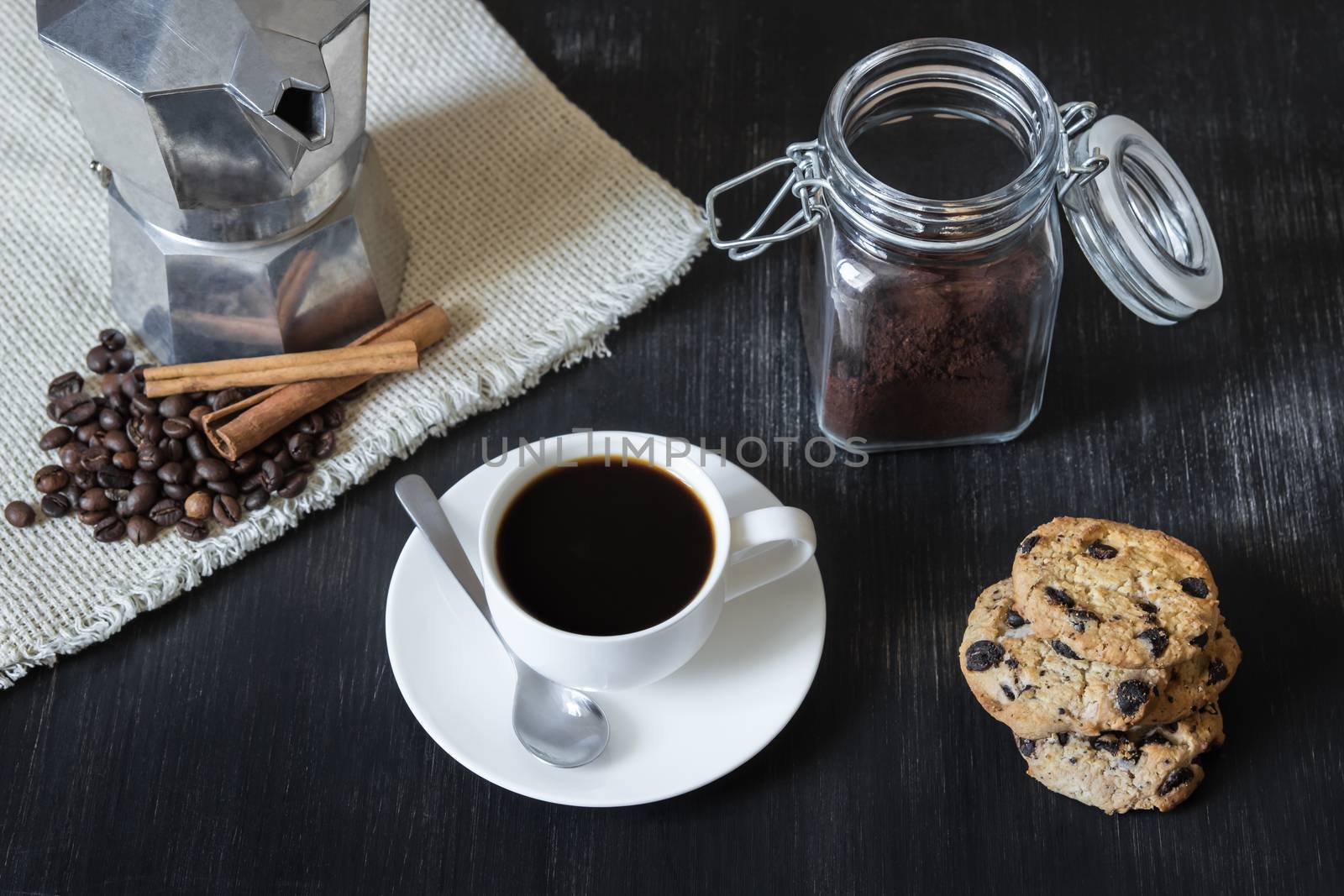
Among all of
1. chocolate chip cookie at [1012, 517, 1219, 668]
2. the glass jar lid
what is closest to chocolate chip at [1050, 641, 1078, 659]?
chocolate chip cookie at [1012, 517, 1219, 668]

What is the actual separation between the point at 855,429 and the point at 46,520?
0.90m

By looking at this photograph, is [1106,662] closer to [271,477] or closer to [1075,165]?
[1075,165]

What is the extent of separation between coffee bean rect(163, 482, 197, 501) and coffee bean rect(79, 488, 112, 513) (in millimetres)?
63

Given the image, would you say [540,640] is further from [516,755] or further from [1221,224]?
[1221,224]

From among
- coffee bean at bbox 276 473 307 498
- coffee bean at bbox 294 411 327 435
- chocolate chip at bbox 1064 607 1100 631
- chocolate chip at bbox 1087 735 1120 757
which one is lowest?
chocolate chip at bbox 1087 735 1120 757

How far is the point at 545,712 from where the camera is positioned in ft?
4.04

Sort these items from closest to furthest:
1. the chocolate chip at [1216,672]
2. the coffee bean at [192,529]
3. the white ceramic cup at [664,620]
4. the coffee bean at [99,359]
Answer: the white ceramic cup at [664,620]
the chocolate chip at [1216,672]
the coffee bean at [192,529]
the coffee bean at [99,359]

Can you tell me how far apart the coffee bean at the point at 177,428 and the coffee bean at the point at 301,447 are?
0.11m

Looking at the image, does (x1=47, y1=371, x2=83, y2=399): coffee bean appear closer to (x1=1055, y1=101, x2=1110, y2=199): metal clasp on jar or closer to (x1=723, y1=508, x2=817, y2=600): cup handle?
(x1=723, y1=508, x2=817, y2=600): cup handle

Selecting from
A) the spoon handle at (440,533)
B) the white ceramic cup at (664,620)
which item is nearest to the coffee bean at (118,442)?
the spoon handle at (440,533)

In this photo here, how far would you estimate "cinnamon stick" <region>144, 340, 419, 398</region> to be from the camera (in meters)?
1.46

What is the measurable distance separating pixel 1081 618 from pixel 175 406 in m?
0.99

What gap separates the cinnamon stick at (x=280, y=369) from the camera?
4.78ft

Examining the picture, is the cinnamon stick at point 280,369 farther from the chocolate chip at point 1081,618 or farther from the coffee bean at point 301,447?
the chocolate chip at point 1081,618
